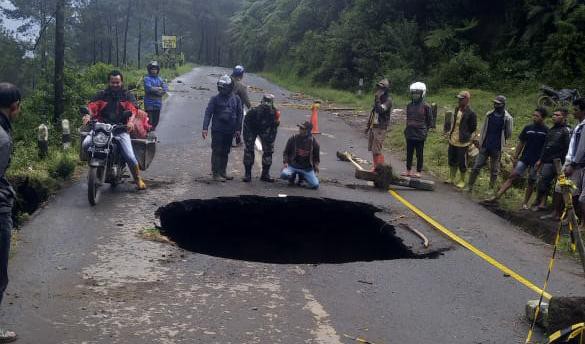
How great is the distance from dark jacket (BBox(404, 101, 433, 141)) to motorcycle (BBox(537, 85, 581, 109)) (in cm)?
698

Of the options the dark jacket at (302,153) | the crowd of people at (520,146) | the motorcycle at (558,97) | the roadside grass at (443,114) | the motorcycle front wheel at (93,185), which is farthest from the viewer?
the motorcycle at (558,97)

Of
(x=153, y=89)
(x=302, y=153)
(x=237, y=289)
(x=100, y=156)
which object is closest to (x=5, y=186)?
(x=237, y=289)

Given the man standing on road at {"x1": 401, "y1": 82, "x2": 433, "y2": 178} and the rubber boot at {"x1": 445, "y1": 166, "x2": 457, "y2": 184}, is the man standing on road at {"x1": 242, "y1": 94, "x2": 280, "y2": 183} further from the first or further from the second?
the rubber boot at {"x1": 445, "y1": 166, "x2": 457, "y2": 184}

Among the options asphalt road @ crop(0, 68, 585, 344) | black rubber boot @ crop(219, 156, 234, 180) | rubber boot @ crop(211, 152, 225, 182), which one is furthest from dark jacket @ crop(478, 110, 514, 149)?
rubber boot @ crop(211, 152, 225, 182)

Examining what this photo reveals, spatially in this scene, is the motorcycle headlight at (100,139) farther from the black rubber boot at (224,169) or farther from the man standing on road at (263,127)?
the man standing on road at (263,127)

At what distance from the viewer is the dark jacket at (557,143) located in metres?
9.47

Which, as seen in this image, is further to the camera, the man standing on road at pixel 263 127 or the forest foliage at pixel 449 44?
the forest foliage at pixel 449 44

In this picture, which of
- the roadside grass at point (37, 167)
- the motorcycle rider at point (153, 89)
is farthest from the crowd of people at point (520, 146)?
the roadside grass at point (37, 167)

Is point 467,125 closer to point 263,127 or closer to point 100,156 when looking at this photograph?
point 263,127

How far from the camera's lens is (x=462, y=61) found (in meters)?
26.5

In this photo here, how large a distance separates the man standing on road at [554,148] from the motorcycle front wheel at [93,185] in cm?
655

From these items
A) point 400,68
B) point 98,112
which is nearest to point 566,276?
point 98,112

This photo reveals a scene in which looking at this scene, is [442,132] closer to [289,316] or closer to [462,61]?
[462,61]

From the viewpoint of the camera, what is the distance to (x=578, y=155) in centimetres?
793
